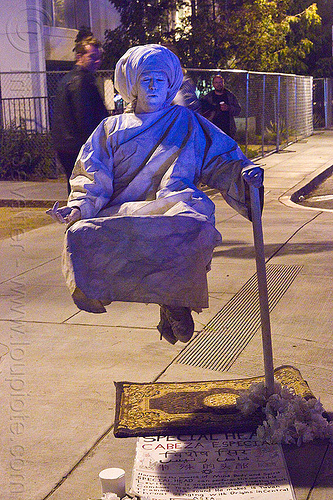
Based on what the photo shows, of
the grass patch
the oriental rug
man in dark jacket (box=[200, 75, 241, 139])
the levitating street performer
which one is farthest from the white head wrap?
man in dark jacket (box=[200, 75, 241, 139])

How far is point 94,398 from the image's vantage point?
3.50 m

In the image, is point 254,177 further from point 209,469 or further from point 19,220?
point 19,220

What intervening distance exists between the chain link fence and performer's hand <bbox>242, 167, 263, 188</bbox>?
7.23 meters

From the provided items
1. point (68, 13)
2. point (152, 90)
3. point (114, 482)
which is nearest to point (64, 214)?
point (152, 90)

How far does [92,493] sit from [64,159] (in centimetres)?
459

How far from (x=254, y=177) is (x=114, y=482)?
137 centimetres

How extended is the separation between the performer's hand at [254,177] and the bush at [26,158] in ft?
35.1

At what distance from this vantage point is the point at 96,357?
4070 mm

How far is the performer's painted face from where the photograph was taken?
10.2ft

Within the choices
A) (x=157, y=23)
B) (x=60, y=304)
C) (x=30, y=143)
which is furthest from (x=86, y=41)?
(x=157, y=23)

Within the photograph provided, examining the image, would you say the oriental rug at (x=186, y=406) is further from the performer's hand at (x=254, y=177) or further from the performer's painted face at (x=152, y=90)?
the performer's painted face at (x=152, y=90)

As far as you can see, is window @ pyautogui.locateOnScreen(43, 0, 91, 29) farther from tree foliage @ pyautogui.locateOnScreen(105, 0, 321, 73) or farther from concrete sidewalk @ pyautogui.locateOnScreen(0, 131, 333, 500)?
concrete sidewalk @ pyautogui.locateOnScreen(0, 131, 333, 500)

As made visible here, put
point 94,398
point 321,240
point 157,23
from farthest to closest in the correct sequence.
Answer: point 157,23 → point 321,240 → point 94,398

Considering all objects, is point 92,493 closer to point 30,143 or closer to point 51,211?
point 51,211
